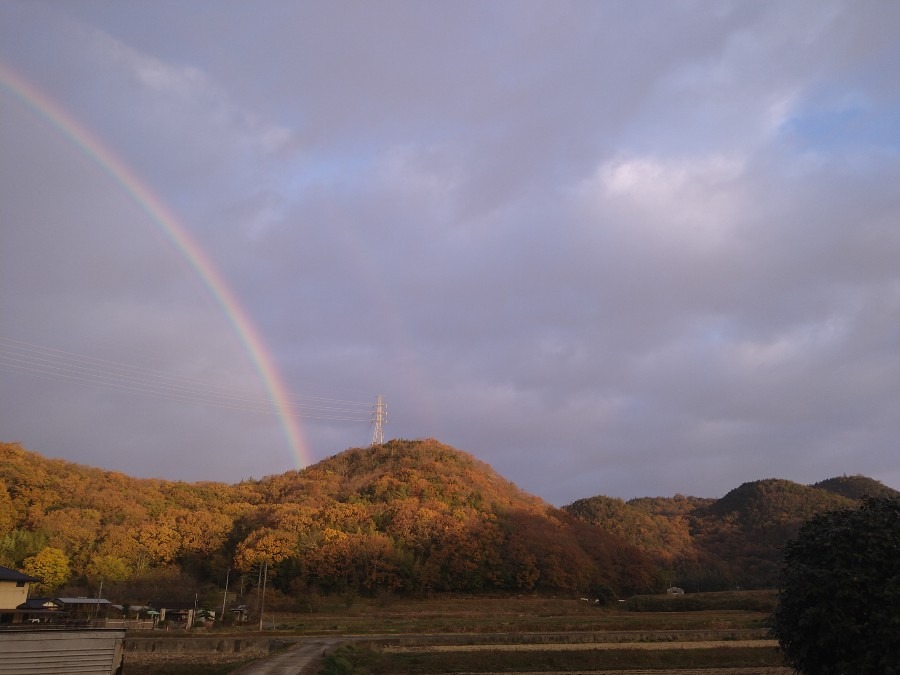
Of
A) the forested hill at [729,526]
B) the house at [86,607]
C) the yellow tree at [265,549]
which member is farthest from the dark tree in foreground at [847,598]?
the forested hill at [729,526]

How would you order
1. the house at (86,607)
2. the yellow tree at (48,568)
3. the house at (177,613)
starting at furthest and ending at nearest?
the yellow tree at (48,568), the house at (86,607), the house at (177,613)

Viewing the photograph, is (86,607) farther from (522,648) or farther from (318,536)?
(522,648)

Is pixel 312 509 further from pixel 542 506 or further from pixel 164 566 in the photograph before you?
pixel 542 506

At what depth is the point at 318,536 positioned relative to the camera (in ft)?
228

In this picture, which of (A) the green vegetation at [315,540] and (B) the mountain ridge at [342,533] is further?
(B) the mountain ridge at [342,533]

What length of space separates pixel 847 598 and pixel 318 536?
62.9 metres

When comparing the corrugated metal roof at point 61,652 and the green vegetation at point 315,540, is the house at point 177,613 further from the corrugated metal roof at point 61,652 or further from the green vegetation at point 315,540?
the corrugated metal roof at point 61,652

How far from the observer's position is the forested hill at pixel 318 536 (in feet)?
219

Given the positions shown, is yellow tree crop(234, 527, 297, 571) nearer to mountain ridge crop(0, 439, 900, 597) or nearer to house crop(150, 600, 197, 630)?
mountain ridge crop(0, 439, 900, 597)

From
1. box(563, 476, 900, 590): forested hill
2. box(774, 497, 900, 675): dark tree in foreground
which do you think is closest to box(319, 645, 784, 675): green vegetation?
box(774, 497, 900, 675): dark tree in foreground

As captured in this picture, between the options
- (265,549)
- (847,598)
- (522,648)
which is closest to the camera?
(847,598)

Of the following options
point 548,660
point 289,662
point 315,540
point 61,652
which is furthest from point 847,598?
point 315,540

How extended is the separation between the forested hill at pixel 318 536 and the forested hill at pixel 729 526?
892 inches

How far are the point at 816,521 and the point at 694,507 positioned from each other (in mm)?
147907
